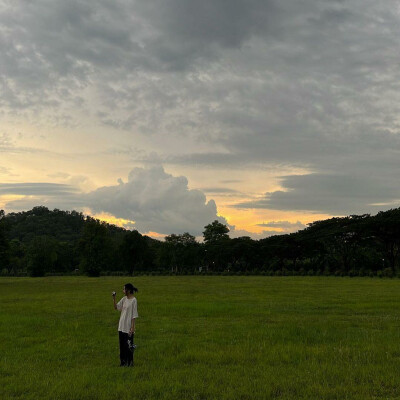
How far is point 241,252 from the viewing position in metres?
121

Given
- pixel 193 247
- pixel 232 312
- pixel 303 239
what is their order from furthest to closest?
pixel 193 247 < pixel 303 239 < pixel 232 312

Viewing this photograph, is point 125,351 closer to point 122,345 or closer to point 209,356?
point 122,345

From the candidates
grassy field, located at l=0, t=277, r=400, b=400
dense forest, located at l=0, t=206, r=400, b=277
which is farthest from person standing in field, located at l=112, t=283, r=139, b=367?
dense forest, located at l=0, t=206, r=400, b=277

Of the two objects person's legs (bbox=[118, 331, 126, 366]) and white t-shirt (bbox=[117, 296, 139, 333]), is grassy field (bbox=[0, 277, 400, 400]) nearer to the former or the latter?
person's legs (bbox=[118, 331, 126, 366])

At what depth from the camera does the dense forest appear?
82062mm

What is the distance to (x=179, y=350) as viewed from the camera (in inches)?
572

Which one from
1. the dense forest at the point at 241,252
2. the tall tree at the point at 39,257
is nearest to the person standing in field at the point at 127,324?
the dense forest at the point at 241,252

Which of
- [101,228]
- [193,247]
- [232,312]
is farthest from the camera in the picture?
[193,247]

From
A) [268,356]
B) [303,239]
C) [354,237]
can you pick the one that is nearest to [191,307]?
[268,356]

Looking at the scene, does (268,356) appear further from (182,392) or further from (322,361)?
(182,392)

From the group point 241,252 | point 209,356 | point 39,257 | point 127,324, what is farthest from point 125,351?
point 39,257

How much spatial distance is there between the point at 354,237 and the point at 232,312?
233ft

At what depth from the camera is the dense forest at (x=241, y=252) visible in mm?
82062

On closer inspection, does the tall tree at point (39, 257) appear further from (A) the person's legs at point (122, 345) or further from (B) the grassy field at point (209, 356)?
(A) the person's legs at point (122, 345)
